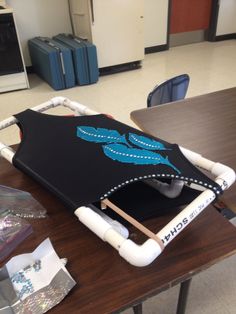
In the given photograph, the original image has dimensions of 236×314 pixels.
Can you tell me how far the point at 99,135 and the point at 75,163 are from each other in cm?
14

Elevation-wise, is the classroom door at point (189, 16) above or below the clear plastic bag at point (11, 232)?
below

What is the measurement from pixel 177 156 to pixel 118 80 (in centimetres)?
333

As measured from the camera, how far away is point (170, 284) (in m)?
0.58

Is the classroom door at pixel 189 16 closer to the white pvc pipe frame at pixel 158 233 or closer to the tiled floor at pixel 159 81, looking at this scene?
the tiled floor at pixel 159 81

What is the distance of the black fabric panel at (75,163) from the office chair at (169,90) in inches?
25.8

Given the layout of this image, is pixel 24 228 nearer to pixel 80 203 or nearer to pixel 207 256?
pixel 80 203

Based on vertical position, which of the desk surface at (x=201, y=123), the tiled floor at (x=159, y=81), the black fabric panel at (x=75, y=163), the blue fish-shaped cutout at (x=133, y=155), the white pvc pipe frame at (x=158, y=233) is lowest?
the tiled floor at (x=159, y=81)

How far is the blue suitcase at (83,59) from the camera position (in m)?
3.50

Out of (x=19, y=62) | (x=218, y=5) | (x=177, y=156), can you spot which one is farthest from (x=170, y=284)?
(x=218, y=5)

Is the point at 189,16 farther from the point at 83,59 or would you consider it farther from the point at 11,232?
the point at 11,232

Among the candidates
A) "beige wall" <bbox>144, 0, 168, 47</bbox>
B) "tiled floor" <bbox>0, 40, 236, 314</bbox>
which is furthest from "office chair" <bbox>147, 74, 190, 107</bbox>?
"beige wall" <bbox>144, 0, 168, 47</bbox>

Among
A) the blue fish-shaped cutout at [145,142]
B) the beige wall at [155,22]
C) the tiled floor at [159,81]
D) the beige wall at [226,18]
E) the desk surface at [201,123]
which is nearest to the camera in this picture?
the blue fish-shaped cutout at [145,142]

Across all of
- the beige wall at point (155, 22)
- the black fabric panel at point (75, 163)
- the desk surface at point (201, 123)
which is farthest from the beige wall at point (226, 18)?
the black fabric panel at point (75, 163)

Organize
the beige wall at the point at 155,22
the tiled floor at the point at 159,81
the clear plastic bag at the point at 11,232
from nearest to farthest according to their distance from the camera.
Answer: the clear plastic bag at the point at 11,232, the tiled floor at the point at 159,81, the beige wall at the point at 155,22
